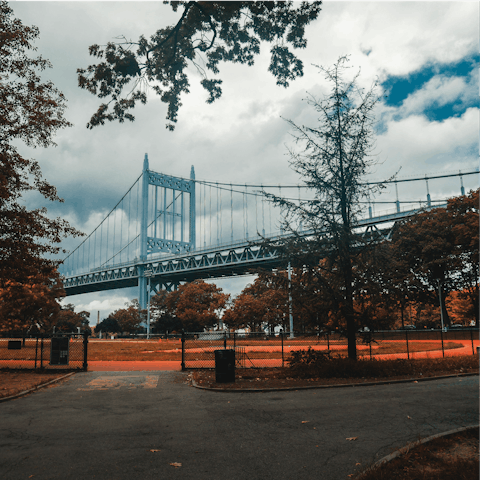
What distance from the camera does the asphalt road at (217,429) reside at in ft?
17.0

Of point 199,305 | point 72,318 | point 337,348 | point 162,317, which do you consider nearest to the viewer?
point 337,348

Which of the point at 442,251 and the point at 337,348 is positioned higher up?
the point at 442,251

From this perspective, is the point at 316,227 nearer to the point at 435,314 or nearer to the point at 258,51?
the point at 258,51

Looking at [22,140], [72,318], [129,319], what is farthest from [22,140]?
[72,318]

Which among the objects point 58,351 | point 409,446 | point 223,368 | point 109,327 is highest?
point 109,327

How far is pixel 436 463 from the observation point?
496 centimetres

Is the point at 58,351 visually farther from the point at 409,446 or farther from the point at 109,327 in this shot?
the point at 109,327

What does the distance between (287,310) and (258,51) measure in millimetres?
7885

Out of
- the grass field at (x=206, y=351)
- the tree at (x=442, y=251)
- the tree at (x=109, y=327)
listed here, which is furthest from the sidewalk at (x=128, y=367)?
the tree at (x=109, y=327)

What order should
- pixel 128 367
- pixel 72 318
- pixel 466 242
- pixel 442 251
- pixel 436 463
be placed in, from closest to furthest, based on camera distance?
pixel 436 463 → pixel 128 367 → pixel 466 242 → pixel 442 251 → pixel 72 318

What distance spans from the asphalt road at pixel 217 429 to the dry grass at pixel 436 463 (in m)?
0.41

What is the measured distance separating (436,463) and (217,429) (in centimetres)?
335

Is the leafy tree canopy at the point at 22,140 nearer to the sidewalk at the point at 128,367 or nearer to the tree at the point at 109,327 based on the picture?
the sidewalk at the point at 128,367


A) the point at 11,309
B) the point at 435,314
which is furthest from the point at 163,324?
the point at 435,314
